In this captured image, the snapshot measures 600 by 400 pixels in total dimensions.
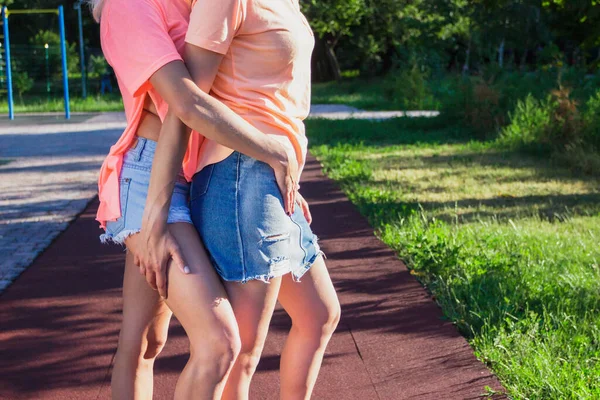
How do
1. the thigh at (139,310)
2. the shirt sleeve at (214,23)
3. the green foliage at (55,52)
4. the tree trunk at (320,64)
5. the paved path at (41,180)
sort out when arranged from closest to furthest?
1. the shirt sleeve at (214,23)
2. the thigh at (139,310)
3. the paved path at (41,180)
4. the green foliage at (55,52)
5. the tree trunk at (320,64)

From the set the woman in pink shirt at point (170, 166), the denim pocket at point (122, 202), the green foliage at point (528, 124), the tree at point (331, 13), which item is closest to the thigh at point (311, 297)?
the woman in pink shirt at point (170, 166)

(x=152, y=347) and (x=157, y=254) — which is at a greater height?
(x=157, y=254)

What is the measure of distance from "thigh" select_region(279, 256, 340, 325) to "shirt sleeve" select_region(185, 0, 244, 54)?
72cm

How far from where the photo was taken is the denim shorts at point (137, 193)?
2.31 metres

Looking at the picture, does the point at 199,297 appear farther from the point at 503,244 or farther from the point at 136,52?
the point at 503,244

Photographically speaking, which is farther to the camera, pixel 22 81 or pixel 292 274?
pixel 22 81

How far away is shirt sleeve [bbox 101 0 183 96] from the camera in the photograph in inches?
86.0

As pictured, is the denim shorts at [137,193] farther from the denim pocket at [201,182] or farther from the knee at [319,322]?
the knee at [319,322]

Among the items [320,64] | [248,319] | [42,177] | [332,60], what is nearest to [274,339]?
[248,319]

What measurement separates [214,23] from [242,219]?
1.69 ft

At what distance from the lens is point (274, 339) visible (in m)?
4.60

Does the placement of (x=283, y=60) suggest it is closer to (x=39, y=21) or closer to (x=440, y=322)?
(x=440, y=322)

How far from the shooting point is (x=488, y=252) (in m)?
5.97

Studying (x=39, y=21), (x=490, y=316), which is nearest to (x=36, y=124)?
(x=490, y=316)
